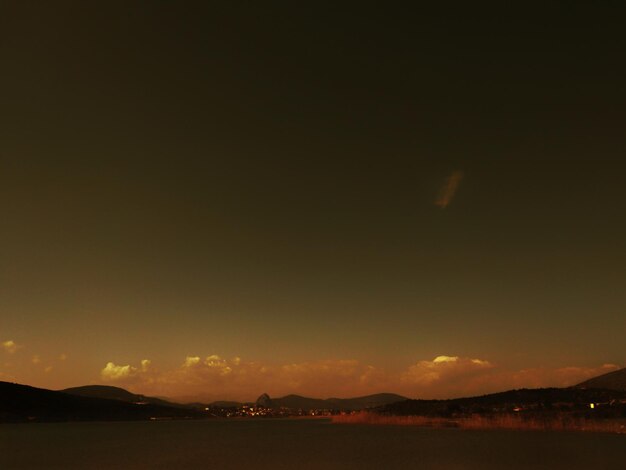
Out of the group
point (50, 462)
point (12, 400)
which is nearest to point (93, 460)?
point (50, 462)

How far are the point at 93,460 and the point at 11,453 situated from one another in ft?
57.4

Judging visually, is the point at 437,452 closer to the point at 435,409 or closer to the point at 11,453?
the point at 11,453

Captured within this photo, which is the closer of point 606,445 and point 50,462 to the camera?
point 50,462

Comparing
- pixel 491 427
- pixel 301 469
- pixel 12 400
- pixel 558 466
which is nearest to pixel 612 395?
pixel 491 427

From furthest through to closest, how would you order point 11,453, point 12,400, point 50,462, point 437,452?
point 12,400 < point 11,453 < point 437,452 < point 50,462

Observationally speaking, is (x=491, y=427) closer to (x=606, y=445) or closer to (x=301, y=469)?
(x=606, y=445)

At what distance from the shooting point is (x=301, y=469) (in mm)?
44656

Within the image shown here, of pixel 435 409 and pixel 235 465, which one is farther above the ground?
pixel 435 409

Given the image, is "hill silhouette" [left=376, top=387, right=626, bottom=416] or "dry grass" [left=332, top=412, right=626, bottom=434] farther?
"hill silhouette" [left=376, top=387, right=626, bottom=416]

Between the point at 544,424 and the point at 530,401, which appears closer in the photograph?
the point at 544,424

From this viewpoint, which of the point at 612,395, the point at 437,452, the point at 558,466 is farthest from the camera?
the point at 612,395

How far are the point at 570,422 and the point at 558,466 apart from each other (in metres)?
51.6

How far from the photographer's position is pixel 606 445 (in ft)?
197

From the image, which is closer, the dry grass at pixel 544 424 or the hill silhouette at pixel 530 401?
the dry grass at pixel 544 424
